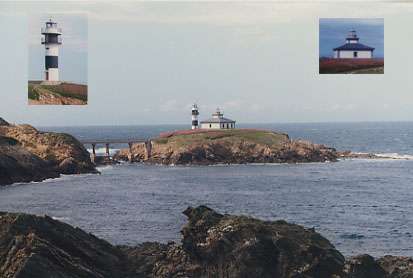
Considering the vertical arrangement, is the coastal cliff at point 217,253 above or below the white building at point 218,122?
below

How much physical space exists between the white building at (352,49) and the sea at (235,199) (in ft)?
14.1

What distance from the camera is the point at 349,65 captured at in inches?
709

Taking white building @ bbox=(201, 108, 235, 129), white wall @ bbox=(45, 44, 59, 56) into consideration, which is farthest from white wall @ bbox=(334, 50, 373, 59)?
white wall @ bbox=(45, 44, 59, 56)

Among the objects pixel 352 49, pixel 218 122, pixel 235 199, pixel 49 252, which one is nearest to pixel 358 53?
pixel 352 49

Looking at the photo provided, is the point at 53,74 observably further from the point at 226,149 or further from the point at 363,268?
the point at 226,149

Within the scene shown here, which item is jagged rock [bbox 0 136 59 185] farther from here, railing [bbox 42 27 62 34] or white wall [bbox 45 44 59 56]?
railing [bbox 42 27 62 34]

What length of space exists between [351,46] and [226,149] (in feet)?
41.2

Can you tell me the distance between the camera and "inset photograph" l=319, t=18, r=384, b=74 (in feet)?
55.9

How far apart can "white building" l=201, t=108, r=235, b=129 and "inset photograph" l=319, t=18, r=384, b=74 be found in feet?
12.4

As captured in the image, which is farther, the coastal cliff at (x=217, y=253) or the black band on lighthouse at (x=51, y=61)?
the black band on lighthouse at (x=51, y=61)

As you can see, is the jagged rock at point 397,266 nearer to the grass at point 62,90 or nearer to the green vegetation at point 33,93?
the grass at point 62,90

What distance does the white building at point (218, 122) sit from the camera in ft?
68.3

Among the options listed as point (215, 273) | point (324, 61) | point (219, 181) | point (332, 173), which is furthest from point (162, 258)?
point (332, 173)

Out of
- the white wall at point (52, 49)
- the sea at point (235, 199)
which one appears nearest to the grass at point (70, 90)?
the white wall at point (52, 49)
